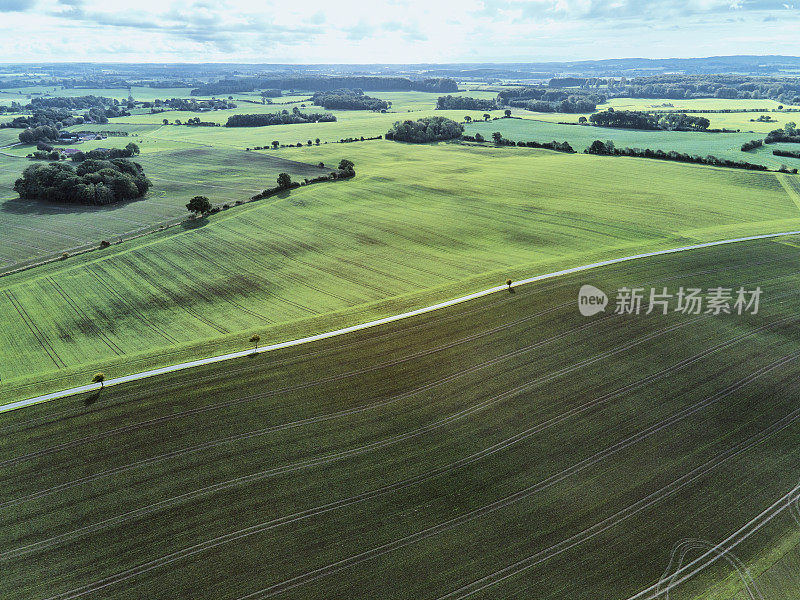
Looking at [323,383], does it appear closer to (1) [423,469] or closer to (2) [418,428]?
(2) [418,428]

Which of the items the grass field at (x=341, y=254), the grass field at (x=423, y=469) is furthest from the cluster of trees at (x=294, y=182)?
the grass field at (x=423, y=469)

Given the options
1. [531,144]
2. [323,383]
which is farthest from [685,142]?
[323,383]

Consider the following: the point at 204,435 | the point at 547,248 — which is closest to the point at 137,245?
the point at 204,435

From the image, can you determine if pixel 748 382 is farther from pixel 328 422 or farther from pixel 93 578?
pixel 93 578

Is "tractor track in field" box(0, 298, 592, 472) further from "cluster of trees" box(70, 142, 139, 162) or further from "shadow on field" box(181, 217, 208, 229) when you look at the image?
"cluster of trees" box(70, 142, 139, 162)

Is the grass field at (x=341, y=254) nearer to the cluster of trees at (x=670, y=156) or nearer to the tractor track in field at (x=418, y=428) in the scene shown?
the cluster of trees at (x=670, y=156)

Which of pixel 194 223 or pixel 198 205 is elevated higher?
pixel 198 205

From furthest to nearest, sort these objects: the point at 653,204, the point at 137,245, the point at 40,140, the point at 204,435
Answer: the point at 40,140
the point at 653,204
the point at 137,245
the point at 204,435
